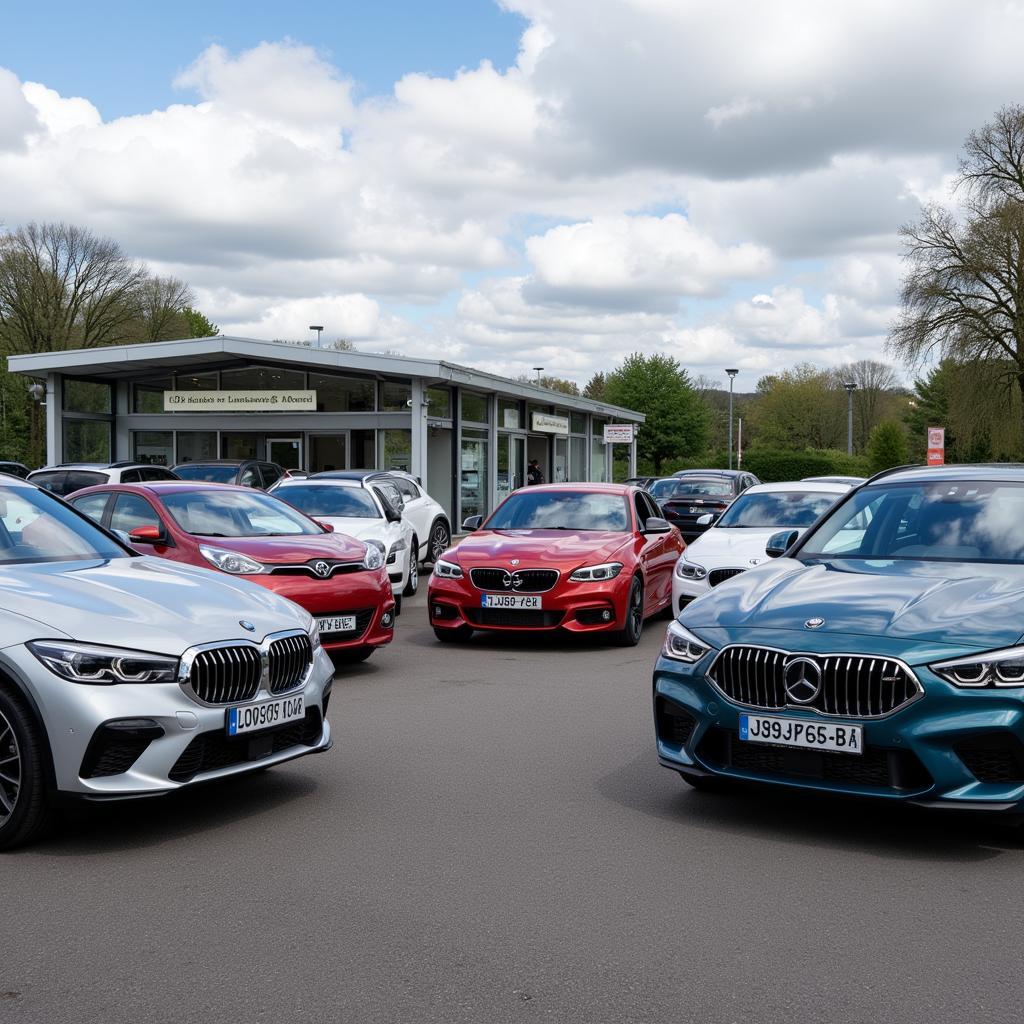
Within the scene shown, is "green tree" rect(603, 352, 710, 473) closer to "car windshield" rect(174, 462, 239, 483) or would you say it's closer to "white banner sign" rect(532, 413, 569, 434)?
"white banner sign" rect(532, 413, 569, 434)

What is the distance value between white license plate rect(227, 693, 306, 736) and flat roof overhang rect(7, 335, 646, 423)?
2281 centimetres

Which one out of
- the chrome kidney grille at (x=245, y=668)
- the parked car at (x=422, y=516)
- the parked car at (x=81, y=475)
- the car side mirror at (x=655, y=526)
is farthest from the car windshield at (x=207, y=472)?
the chrome kidney grille at (x=245, y=668)

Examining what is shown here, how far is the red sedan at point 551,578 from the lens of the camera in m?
11.0

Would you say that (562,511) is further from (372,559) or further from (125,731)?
(125,731)

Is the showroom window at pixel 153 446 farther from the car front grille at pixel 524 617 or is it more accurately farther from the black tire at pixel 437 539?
the car front grille at pixel 524 617

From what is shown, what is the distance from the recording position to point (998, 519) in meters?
6.18

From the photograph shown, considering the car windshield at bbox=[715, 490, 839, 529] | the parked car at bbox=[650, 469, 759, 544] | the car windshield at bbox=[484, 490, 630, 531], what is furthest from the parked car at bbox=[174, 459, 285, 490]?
the car windshield at bbox=[715, 490, 839, 529]

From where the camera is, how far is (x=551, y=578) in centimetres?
1103

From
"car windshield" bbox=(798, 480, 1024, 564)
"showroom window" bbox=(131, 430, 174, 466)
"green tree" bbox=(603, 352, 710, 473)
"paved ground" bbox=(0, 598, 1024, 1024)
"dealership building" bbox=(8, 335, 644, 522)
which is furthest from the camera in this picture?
"green tree" bbox=(603, 352, 710, 473)

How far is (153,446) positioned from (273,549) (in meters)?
26.0

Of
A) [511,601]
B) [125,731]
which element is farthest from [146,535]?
[125,731]

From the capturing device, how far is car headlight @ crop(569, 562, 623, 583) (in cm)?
1108

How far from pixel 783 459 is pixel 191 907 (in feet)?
235

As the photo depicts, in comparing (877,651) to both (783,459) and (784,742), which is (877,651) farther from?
(783,459)
